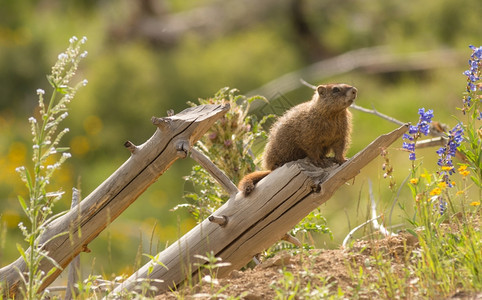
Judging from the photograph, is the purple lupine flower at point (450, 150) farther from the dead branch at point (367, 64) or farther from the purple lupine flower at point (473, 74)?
the dead branch at point (367, 64)

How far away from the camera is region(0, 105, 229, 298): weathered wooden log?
4.23 m

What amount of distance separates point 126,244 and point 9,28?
237 inches

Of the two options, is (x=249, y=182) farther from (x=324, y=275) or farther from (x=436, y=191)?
(x=436, y=191)

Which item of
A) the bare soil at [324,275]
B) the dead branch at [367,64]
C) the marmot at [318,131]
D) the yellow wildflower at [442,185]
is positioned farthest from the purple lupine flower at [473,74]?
the dead branch at [367,64]

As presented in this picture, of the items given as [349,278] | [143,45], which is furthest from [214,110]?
[143,45]

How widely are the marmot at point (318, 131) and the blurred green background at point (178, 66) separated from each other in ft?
14.3

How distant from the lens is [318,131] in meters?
4.47

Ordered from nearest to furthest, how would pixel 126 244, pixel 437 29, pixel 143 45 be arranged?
pixel 126 244
pixel 437 29
pixel 143 45

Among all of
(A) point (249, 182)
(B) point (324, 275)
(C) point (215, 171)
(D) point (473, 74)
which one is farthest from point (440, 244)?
(C) point (215, 171)

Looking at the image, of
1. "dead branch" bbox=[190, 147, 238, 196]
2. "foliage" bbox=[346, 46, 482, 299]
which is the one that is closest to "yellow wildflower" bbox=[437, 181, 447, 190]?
"foliage" bbox=[346, 46, 482, 299]

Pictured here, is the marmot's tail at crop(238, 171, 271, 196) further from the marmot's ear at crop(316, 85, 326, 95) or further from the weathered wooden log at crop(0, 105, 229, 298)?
the marmot's ear at crop(316, 85, 326, 95)

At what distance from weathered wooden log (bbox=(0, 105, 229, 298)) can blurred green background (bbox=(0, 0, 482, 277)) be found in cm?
481

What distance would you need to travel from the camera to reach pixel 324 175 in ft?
13.6

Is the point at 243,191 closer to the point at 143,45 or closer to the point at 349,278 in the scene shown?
the point at 349,278
